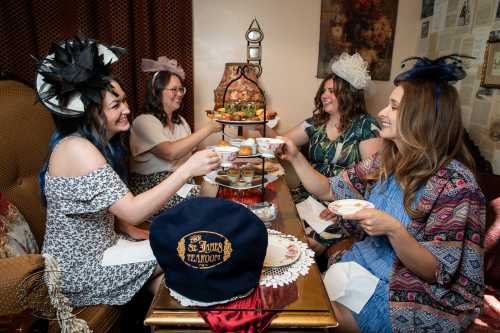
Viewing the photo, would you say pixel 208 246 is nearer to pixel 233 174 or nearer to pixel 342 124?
pixel 233 174

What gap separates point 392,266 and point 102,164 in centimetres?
112

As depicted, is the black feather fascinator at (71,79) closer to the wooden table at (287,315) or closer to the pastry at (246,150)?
the pastry at (246,150)

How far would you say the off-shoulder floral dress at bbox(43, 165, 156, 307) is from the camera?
1.34 m

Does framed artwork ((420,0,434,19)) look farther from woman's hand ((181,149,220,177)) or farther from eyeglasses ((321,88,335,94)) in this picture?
woman's hand ((181,149,220,177))

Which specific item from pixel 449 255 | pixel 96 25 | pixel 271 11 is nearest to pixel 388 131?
pixel 449 255

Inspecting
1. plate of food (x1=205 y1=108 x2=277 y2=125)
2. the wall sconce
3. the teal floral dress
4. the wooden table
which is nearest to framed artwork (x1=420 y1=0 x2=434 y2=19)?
the teal floral dress

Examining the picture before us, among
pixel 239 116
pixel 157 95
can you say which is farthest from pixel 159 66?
pixel 239 116

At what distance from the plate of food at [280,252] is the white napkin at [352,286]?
0.23 meters

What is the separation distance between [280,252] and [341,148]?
1.30 meters

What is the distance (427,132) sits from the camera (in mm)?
1271

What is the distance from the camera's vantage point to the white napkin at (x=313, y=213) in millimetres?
1981

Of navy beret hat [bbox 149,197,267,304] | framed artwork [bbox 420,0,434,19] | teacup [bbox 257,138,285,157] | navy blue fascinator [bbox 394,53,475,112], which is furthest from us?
framed artwork [bbox 420,0,434,19]

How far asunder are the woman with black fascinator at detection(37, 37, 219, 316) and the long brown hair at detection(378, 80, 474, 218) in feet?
2.39

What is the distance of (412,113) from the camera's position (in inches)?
50.3
